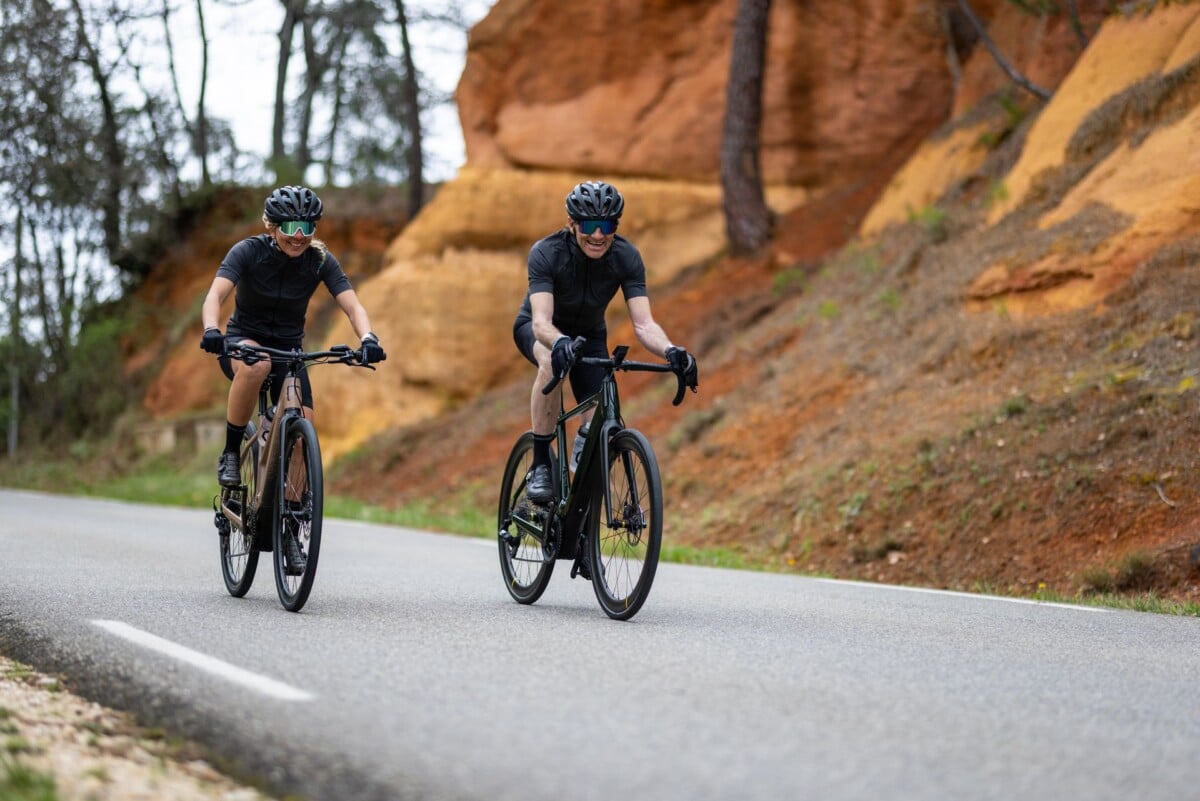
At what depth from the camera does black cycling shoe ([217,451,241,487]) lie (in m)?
8.56

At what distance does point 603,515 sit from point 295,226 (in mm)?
2400

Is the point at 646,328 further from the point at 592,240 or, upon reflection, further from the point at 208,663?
the point at 208,663

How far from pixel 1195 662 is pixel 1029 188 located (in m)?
13.6

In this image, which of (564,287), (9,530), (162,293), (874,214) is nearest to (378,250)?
(162,293)

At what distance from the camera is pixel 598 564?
760cm

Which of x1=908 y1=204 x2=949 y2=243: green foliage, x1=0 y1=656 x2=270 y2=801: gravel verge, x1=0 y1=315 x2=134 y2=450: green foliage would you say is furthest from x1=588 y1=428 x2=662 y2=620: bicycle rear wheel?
x1=0 y1=315 x2=134 y2=450: green foliage

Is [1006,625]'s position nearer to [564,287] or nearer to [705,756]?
[564,287]

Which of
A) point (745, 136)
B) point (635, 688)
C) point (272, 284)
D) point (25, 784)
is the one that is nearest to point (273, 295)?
point (272, 284)

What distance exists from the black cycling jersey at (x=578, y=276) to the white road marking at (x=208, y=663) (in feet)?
Answer: 9.27

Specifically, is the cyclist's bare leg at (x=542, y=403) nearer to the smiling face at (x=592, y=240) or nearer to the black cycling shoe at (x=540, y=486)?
the black cycling shoe at (x=540, y=486)

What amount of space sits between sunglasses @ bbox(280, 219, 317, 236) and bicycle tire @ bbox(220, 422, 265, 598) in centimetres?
122

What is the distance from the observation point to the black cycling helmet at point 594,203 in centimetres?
776

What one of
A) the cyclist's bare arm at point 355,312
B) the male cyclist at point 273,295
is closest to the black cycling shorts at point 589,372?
the cyclist's bare arm at point 355,312

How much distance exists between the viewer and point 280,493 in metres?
7.68
